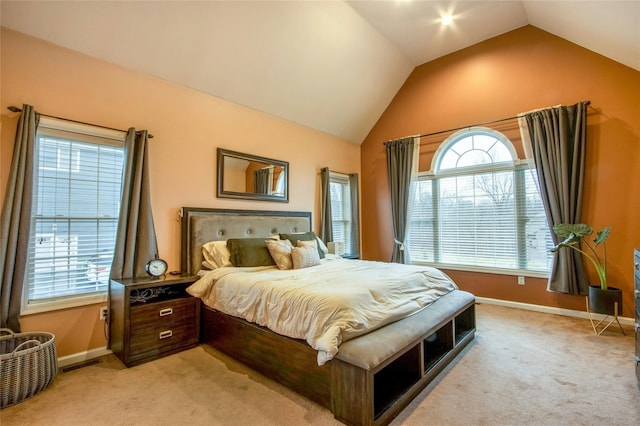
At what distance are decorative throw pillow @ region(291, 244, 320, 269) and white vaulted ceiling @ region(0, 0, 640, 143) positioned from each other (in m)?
2.10

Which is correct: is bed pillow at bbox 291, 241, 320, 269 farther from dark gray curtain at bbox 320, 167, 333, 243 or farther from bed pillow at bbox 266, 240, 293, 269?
dark gray curtain at bbox 320, 167, 333, 243

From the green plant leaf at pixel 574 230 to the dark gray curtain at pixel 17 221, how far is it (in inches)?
203

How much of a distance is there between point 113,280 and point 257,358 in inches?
60.8

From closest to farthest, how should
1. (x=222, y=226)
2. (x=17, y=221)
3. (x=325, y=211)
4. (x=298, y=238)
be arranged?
1. (x=17, y=221)
2. (x=222, y=226)
3. (x=298, y=238)
4. (x=325, y=211)

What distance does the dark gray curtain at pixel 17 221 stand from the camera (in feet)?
7.40

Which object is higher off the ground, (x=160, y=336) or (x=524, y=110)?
(x=524, y=110)

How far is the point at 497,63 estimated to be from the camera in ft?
14.4

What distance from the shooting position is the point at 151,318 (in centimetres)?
267

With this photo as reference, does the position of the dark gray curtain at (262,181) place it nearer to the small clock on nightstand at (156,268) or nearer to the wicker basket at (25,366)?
the small clock on nightstand at (156,268)

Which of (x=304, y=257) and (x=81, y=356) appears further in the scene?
(x=304, y=257)

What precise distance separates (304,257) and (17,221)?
8.00 feet

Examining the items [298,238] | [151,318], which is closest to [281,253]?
[298,238]

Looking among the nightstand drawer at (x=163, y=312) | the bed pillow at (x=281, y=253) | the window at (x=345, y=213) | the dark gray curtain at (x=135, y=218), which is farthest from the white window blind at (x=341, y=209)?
the dark gray curtain at (x=135, y=218)

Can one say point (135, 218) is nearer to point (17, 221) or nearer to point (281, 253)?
point (17, 221)
